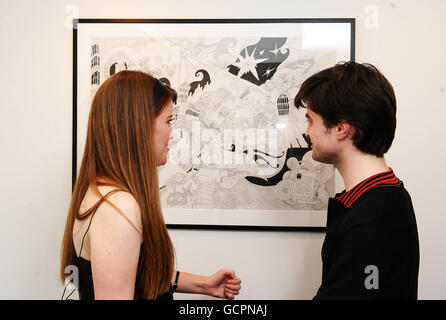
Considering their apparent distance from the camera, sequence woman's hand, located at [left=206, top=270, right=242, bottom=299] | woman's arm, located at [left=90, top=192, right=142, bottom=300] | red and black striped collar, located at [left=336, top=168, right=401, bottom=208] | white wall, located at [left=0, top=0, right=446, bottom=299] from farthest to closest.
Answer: white wall, located at [left=0, top=0, right=446, bottom=299] < woman's hand, located at [left=206, top=270, right=242, bottom=299] < red and black striped collar, located at [left=336, top=168, right=401, bottom=208] < woman's arm, located at [left=90, top=192, right=142, bottom=300]

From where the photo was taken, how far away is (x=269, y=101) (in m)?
1.46

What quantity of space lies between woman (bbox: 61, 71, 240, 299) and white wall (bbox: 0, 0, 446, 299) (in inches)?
24.9

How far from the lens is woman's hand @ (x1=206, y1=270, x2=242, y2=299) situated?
118 cm

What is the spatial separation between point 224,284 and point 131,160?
60 cm

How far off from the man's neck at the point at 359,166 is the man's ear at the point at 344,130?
0.17 feet

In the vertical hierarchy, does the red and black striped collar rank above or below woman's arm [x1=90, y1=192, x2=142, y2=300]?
above

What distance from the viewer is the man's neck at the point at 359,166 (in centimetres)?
99

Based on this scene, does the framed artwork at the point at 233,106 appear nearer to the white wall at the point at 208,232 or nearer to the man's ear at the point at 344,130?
the white wall at the point at 208,232

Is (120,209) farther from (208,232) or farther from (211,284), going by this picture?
(208,232)

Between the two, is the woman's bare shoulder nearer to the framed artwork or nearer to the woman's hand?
the woman's hand

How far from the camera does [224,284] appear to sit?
1.21 m

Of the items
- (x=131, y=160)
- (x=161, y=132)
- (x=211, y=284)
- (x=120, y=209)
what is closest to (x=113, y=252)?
(x=120, y=209)

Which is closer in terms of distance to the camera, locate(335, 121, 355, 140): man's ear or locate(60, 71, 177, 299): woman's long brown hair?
locate(60, 71, 177, 299): woman's long brown hair

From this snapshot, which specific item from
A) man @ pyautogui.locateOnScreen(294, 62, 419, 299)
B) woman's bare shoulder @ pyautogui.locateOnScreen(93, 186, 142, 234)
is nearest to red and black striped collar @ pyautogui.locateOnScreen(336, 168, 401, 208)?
man @ pyautogui.locateOnScreen(294, 62, 419, 299)
